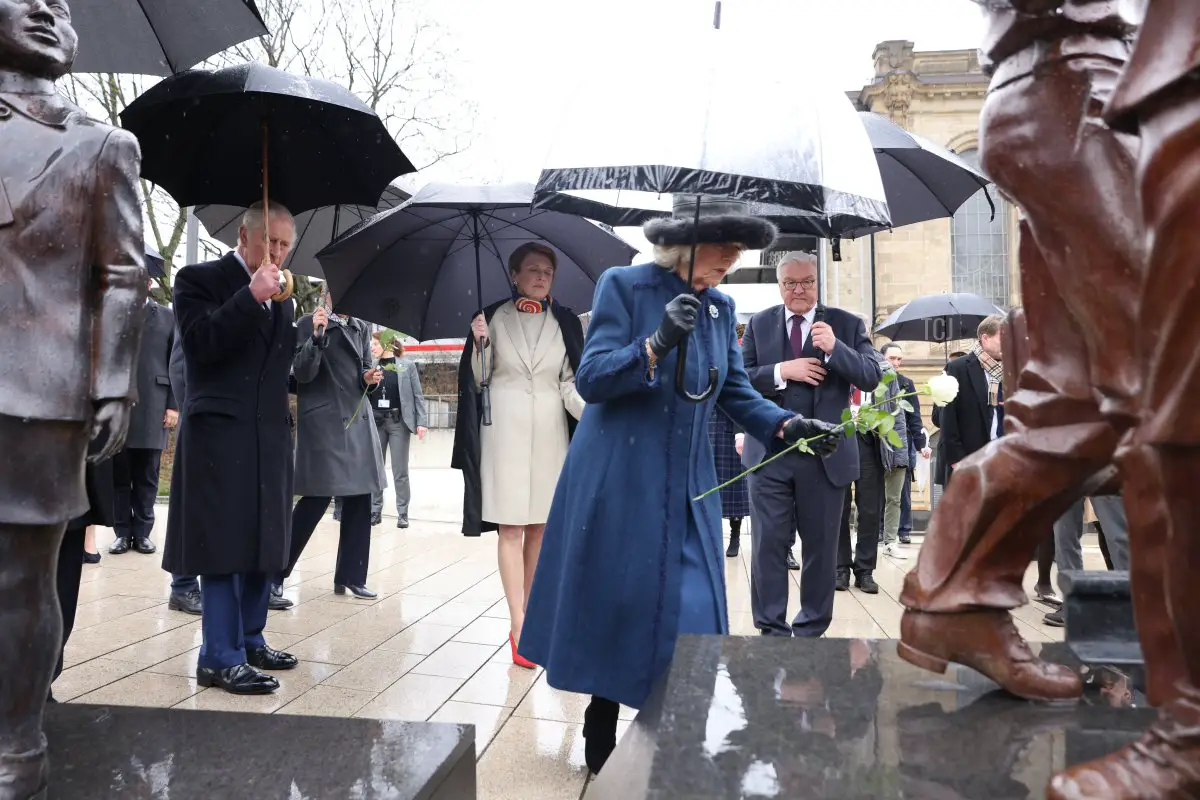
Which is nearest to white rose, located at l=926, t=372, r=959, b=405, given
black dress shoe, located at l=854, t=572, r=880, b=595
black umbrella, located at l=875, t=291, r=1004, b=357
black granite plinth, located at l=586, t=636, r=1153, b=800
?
black granite plinth, located at l=586, t=636, r=1153, b=800

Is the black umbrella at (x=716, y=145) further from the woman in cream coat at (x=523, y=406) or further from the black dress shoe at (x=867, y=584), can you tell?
the black dress shoe at (x=867, y=584)

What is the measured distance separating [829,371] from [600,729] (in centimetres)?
265

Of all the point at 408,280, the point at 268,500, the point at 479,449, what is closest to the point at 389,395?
the point at 408,280

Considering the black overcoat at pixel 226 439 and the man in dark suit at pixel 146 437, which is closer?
the black overcoat at pixel 226 439

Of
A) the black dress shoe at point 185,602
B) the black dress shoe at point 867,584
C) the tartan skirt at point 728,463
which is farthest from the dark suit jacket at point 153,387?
the black dress shoe at point 867,584

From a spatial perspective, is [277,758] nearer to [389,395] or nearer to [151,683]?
[151,683]

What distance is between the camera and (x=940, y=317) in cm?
1306

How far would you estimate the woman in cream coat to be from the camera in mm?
5180

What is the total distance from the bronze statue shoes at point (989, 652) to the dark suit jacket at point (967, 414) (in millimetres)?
5944

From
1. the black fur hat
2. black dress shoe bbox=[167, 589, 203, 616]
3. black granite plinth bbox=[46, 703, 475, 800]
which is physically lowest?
black dress shoe bbox=[167, 589, 203, 616]

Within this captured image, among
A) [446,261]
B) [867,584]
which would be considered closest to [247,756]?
[446,261]

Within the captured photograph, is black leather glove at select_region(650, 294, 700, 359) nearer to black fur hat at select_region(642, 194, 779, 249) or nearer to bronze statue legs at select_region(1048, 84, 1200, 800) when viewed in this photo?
black fur hat at select_region(642, 194, 779, 249)

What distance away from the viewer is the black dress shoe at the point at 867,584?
760 centimetres

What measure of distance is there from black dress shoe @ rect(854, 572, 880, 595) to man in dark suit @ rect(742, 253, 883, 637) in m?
2.68
